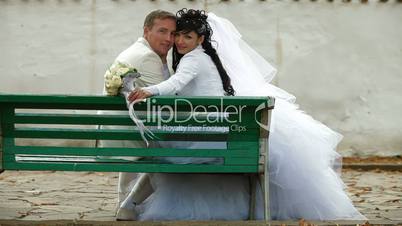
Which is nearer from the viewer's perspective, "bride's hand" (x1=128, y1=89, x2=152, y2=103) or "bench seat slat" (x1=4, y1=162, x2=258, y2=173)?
"bride's hand" (x1=128, y1=89, x2=152, y2=103)

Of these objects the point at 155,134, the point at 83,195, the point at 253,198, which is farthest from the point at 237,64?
the point at 83,195

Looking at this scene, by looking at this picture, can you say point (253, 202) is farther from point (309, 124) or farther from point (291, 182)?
point (309, 124)

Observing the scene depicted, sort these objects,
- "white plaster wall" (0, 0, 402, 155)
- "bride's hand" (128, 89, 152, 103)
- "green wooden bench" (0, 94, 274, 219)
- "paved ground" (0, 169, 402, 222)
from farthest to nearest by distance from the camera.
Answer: "white plaster wall" (0, 0, 402, 155) < "paved ground" (0, 169, 402, 222) < "green wooden bench" (0, 94, 274, 219) < "bride's hand" (128, 89, 152, 103)

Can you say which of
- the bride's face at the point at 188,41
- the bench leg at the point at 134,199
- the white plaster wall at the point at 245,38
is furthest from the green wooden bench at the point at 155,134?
the white plaster wall at the point at 245,38

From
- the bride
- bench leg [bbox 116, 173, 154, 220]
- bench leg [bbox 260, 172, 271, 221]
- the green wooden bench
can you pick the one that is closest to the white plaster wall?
Answer: the bride

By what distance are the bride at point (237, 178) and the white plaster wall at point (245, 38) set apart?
645 cm

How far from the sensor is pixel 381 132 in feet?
46.3

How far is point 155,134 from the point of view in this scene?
22.1 ft

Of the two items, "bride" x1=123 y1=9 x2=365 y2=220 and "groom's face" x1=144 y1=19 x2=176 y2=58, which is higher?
"groom's face" x1=144 y1=19 x2=176 y2=58

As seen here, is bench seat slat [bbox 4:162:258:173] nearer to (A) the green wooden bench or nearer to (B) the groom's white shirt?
(A) the green wooden bench

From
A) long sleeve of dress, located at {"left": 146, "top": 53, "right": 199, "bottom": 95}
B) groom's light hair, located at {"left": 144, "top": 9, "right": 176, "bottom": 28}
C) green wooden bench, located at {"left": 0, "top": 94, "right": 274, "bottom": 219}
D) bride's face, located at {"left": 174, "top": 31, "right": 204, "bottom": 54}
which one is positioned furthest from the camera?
groom's light hair, located at {"left": 144, "top": 9, "right": 176, "bottom": 28}

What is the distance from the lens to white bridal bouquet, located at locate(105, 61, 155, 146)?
6629mm

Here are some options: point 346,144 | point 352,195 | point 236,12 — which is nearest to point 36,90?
point 236,12

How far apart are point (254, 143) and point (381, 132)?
25.1 ft
